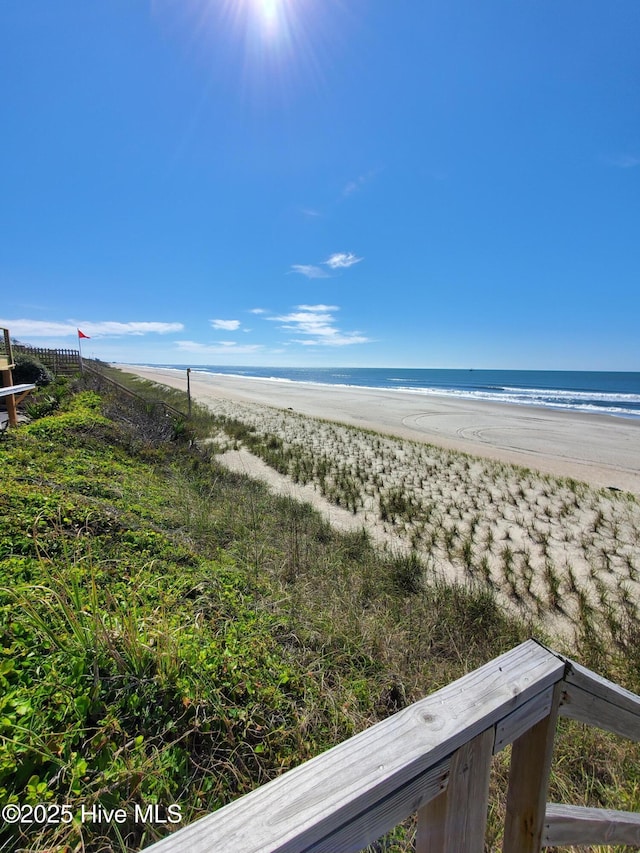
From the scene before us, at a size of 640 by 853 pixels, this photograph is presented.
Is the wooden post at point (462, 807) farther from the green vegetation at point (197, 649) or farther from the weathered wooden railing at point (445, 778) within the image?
the green vegetation at point (197, 649)

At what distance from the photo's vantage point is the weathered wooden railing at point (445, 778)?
64 cm

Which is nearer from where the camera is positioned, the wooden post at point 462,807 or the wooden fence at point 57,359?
the wooden post at point 462,807

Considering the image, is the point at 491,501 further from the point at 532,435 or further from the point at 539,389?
the point at 539,389

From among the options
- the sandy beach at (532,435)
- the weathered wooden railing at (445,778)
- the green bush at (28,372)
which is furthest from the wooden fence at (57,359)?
the weathered wooden railing at (445,778)

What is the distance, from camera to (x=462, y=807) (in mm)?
876

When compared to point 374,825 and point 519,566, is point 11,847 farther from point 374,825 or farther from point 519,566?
point 519,566

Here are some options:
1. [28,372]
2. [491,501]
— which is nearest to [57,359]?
[28,372]

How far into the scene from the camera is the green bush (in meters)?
13.8

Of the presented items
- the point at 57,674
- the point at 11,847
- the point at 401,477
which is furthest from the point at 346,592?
the point at 401,477

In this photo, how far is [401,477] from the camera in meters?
9.19

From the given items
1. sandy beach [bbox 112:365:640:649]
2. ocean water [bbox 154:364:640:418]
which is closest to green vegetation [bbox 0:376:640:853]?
sandy beach [bbox 112:365:640:649]

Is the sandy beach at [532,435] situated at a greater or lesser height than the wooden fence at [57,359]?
lesser

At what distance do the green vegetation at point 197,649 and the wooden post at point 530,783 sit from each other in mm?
1030

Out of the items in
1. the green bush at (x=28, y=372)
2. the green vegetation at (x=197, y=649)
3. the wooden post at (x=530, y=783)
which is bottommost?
the green vegetation at (x=197, y=649)
